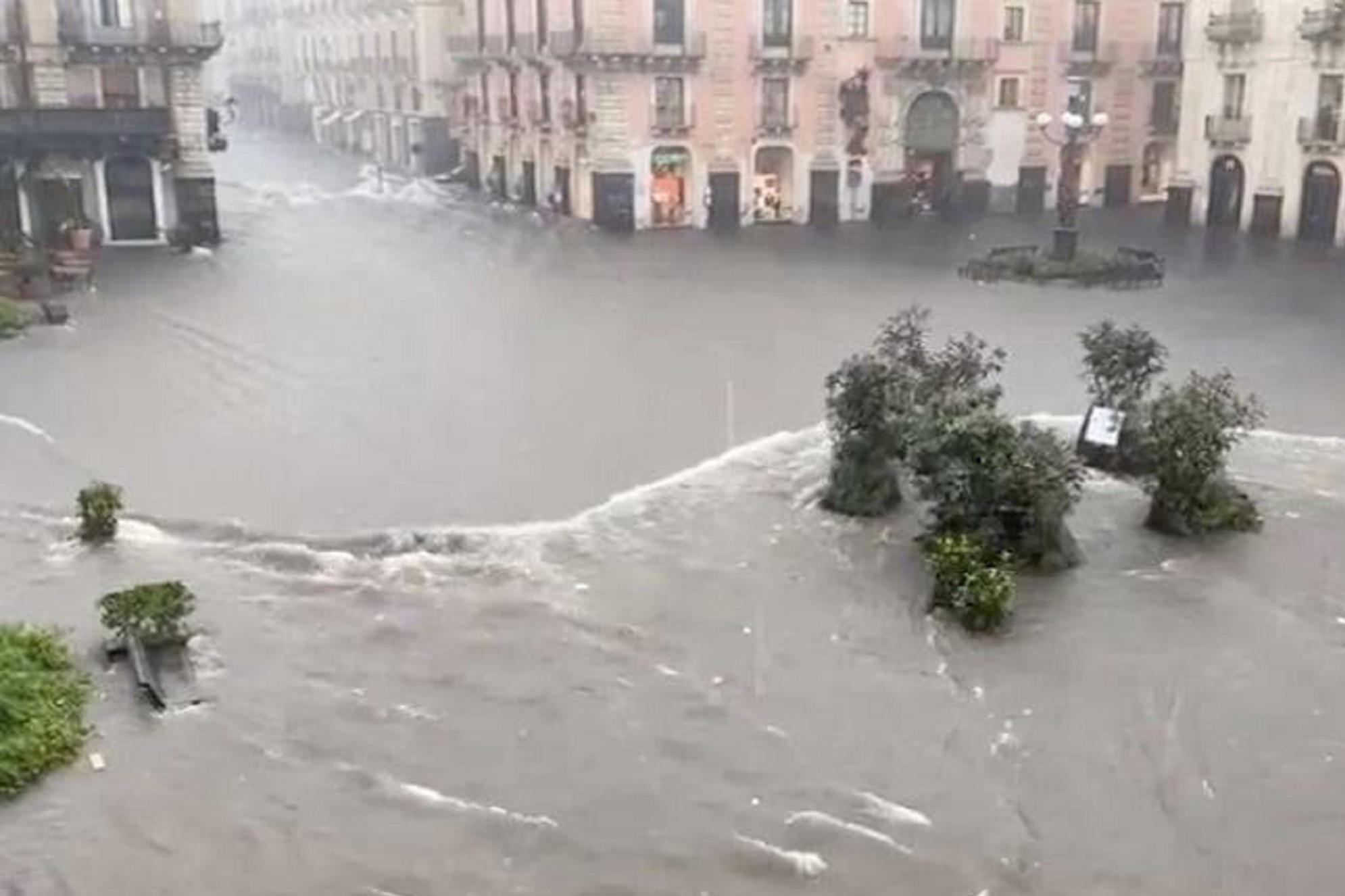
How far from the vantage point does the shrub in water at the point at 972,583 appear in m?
15.3

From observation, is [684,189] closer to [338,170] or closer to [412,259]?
[412,259]

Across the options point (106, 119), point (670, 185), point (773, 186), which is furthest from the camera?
point (773, 186)

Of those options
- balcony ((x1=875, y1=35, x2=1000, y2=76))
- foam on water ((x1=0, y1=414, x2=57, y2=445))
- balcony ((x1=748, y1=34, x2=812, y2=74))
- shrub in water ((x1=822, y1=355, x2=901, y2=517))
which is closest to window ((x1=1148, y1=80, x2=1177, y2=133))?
balcony ((x1=875, y1=35, x2=1000, y2=76))

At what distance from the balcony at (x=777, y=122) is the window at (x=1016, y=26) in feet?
28.2

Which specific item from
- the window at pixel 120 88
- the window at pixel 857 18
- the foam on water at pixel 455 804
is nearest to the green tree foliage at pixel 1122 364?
the foam on water at pixel 455 804

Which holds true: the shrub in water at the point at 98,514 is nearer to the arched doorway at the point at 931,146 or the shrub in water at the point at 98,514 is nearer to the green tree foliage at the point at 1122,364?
the green tree foliage at the point at 1122,364

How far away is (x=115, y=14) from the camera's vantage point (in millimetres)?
41656

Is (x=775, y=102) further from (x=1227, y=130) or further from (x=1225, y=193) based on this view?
(x=1225, y=193)

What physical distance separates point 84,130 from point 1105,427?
32217 mm

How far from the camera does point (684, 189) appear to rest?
50781 millimetres

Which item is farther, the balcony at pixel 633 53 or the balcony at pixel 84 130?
the balcony at pixel 633 53

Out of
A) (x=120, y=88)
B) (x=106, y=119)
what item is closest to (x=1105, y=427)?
(x=106, y=119)

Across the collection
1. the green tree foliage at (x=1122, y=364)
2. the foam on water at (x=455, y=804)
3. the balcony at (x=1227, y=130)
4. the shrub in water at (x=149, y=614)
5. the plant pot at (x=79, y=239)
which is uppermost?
the balcony at (x=1227, y=130)

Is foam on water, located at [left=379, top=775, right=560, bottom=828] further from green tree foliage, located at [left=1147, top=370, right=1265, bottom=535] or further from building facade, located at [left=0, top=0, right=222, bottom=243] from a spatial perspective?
building facade, located at [left=0, top=0, right=222, bottom=243]
